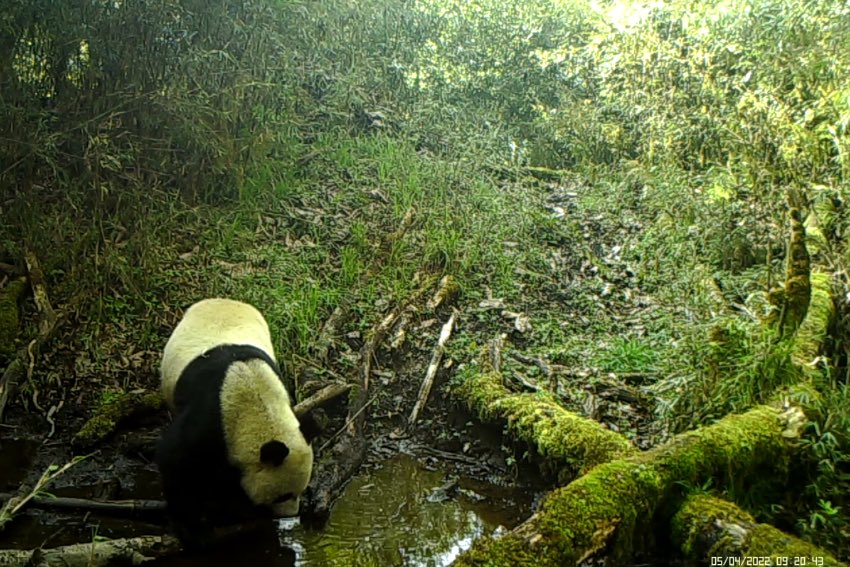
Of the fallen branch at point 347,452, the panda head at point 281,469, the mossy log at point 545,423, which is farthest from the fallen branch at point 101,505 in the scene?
the mossy log at point 545,423

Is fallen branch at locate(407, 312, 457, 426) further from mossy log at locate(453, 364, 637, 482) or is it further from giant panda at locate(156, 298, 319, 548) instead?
giant panda at locate(156, 298, 319, 548)

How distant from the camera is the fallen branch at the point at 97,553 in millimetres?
3358

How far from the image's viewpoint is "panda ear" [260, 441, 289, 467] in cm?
405

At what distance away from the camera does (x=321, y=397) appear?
5.70m

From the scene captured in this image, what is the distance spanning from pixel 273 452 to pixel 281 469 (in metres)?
0.20

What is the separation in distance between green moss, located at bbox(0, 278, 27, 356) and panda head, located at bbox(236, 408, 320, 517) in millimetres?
2858

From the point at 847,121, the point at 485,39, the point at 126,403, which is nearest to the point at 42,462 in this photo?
the point at 126,403

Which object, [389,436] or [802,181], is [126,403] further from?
[802,181]

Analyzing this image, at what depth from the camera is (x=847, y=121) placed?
20.8ft

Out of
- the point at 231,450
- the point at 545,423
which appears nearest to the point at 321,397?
the point at 231,450

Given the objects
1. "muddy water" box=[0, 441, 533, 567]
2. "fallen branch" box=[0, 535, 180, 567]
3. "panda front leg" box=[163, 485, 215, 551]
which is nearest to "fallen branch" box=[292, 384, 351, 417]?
"muddy water" box=[0, 441, 533, 567]

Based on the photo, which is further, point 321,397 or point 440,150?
point 440,150

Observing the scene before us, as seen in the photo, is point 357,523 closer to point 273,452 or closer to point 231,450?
point 273,452

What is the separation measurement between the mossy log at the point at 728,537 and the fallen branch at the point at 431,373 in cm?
278
